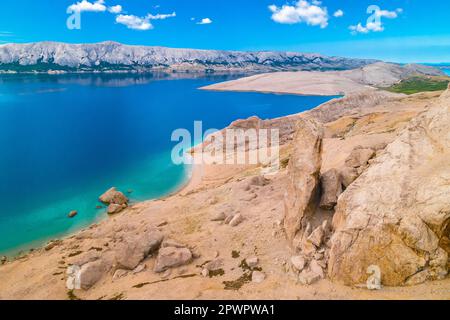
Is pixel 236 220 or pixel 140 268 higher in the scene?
pixel 236 220

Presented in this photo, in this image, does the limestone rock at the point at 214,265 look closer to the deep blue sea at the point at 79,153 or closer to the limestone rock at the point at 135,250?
the limestone rock at the point at 135,250

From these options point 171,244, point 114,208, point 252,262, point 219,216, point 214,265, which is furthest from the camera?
point 114,208

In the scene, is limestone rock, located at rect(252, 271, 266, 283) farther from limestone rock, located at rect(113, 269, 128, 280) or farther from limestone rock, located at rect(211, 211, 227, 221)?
limestone rock, located at rect(113, 269, 128, 280)

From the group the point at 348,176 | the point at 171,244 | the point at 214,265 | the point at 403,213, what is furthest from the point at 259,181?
the point at 403,213

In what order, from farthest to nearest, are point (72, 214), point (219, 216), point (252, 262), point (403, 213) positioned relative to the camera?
point (72, 214), point (219, 216), point (252, 262), point (403, 213)

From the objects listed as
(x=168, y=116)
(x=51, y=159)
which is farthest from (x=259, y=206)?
(x=168, y=116)

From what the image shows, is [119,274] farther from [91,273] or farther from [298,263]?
[298,263]

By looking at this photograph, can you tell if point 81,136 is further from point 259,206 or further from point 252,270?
point 252,270

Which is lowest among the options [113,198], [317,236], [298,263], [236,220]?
[113,198]
